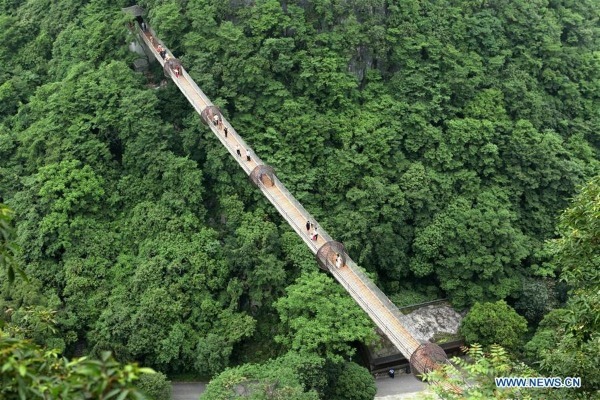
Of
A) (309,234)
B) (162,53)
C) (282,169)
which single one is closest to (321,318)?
(309,234)

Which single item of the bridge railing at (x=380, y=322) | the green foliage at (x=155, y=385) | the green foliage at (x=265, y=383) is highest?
the bridge railing at (x=380, y=322)

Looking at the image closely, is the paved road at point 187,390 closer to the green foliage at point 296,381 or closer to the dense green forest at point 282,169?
the dense green forest at point 282,169

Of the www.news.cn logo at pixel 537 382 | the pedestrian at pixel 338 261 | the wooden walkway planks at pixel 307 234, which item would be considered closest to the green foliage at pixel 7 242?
the www.news.cn logo at pixel 537 382

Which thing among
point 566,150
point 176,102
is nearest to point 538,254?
point 566,150

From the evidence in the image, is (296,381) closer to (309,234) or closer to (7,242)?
(309,234)

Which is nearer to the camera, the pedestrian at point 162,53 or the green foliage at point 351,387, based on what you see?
the green foliage at point 351,387

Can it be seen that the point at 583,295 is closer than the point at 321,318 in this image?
Yes

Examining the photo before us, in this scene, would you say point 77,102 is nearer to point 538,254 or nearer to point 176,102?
point 176,102
